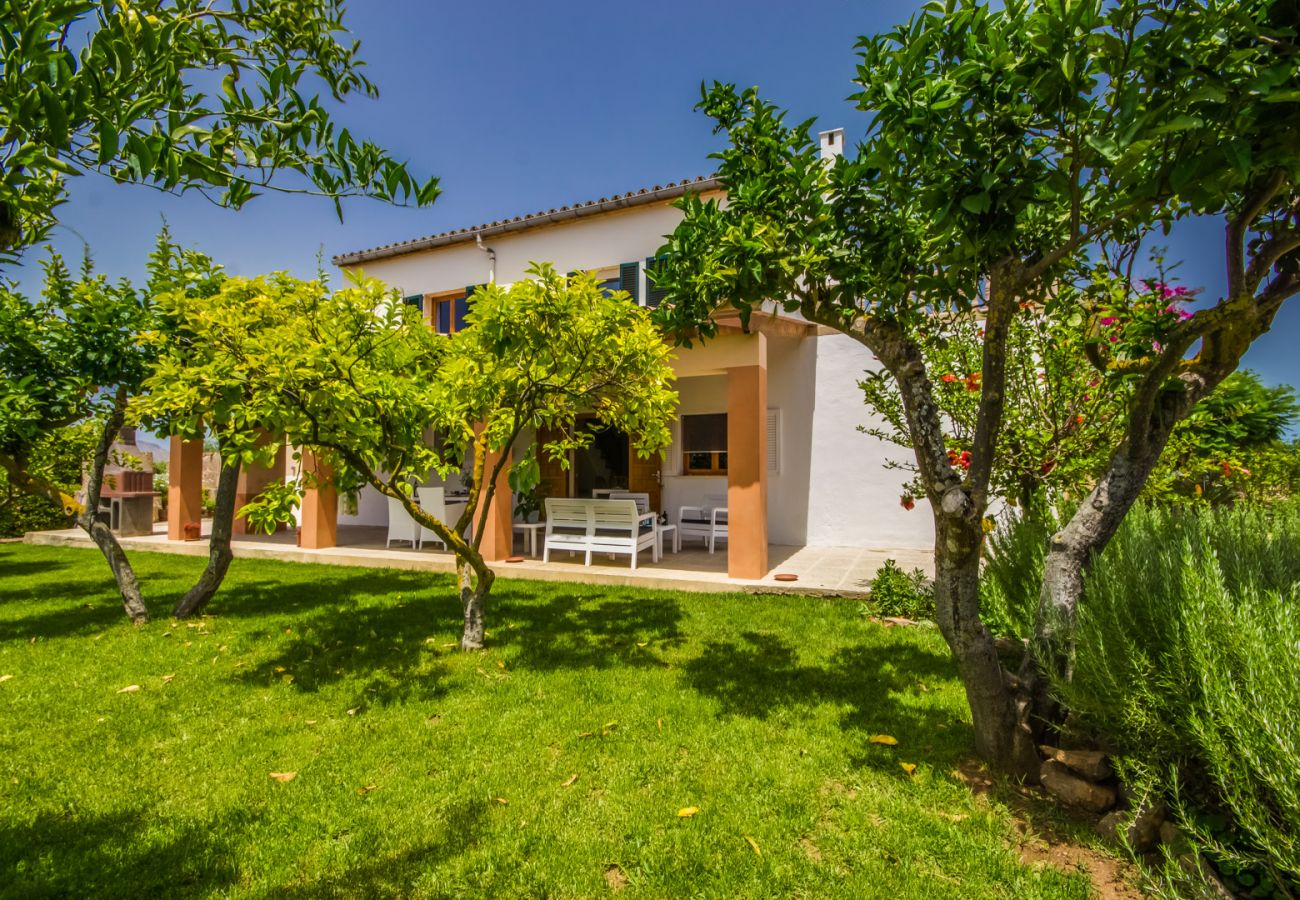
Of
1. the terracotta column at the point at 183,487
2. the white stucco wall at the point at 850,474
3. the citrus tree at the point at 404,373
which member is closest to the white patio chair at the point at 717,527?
the white stucco wall at the point at 850,474

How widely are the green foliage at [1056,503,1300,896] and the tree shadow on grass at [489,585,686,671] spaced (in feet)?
10.5

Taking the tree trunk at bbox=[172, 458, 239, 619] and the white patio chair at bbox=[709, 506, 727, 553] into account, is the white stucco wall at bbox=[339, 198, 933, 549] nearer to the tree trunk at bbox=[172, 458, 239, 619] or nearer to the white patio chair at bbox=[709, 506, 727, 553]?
the white patio chair at bbox=[709, 506, 727, 553]

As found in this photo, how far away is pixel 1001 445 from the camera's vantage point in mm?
5762

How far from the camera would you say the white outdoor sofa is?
8453mm

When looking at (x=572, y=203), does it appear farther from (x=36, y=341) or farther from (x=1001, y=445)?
(x=1001, y=445)

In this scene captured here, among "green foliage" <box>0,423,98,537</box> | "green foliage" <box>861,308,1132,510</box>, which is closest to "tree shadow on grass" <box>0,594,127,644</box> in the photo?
"green foliage" <box>0,423,98,537</box>

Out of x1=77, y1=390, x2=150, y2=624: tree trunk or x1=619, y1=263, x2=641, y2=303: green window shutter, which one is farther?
x1=619, y1=263, x2=641, y2=303: green window shutter

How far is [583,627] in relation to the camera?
611cm

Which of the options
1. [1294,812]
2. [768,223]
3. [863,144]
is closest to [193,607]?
[768,223]

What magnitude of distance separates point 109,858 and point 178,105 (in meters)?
3.14

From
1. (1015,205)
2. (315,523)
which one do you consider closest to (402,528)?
(315,523)

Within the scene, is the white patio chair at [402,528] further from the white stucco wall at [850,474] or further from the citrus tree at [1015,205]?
the citrus tree at [1015,205]

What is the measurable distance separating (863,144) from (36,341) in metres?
7.99

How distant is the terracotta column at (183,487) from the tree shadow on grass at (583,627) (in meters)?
9.27
